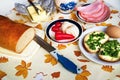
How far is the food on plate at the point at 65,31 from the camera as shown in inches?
29.2

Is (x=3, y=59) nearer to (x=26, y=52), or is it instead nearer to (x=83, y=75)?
(x=26, y=52)

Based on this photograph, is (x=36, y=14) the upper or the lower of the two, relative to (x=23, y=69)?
upper

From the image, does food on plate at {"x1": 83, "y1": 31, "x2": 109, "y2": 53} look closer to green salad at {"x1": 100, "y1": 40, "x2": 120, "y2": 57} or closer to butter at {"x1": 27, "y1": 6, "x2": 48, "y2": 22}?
green salad at {"x1": 100, "y1": 40, "x2": 120, "y2": 57}

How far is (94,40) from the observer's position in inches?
27.6

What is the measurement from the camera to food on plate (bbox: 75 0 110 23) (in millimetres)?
806

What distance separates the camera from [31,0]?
93 cm

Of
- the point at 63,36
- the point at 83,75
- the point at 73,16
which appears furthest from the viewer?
the point at 73,16

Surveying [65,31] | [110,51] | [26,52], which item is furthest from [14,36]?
[110,51]

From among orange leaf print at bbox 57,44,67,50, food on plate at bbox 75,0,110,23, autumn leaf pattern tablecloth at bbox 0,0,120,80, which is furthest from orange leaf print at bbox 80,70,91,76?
food on plate at bbox 75,0,110,23

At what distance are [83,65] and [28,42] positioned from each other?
20 centimetres

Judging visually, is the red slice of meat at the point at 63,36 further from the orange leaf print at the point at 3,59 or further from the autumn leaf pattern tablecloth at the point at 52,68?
the orange leaf print at the point at 3,59

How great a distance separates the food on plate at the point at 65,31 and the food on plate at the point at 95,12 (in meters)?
0.07

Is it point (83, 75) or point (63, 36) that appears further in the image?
point (63, 36)

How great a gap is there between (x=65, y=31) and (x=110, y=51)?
6.8 inches
